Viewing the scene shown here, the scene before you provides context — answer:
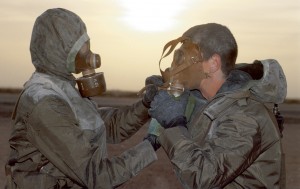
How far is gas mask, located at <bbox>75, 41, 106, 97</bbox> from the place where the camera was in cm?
445

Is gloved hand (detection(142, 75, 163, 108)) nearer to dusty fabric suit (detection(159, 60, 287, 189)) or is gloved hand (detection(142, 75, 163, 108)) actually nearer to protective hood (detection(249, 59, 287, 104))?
dusty fabric suit (detection(159, 60, 287, 189))

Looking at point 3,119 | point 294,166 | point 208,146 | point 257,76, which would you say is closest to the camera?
point 208,146

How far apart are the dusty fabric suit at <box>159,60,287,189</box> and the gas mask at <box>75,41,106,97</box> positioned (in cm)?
77

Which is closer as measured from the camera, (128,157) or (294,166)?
(128,157)

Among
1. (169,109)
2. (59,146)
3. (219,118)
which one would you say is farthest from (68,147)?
(219,118)

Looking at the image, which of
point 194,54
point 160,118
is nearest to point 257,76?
point 194,54

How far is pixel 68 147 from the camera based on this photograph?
4.02 m

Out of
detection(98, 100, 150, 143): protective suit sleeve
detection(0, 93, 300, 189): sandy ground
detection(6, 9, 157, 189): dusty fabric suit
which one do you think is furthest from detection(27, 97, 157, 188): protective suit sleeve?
detection(0, 93, 300, 189): sandy ground

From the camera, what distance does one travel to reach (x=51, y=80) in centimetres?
433

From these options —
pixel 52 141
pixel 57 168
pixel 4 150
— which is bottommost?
pixel 4 150

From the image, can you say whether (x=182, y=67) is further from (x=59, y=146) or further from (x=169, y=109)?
(x=59, y=146)

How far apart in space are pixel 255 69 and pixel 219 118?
551 mm

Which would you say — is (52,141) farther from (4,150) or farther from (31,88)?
(4,150)

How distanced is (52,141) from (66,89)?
1.80 feet
